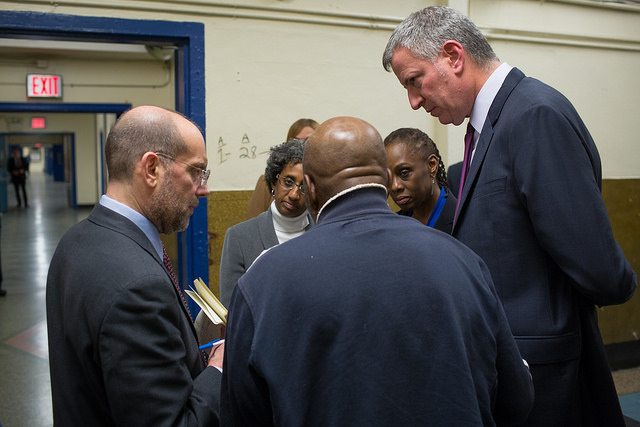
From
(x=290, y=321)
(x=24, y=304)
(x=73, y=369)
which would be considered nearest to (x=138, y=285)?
(x=73, y=369)

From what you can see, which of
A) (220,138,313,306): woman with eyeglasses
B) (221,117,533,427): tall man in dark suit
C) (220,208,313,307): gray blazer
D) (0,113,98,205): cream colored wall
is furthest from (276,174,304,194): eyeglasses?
(0,113,98,205): cream colored wall

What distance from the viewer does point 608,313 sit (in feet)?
16.8

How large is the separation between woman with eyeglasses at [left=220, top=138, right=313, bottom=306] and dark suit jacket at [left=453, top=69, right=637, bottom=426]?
1.11 metres

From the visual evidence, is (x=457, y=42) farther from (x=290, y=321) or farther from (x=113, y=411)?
(x=113, y=411)

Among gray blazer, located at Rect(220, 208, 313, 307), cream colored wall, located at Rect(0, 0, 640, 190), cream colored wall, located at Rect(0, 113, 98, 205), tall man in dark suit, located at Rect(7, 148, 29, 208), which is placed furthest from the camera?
tall man in dark suit, located at Rect(7, 148, 29, 208)

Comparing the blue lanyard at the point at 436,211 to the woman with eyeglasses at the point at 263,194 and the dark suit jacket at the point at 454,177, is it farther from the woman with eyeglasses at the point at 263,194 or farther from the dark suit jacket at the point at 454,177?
the dark suit jacket at the point at 454,177

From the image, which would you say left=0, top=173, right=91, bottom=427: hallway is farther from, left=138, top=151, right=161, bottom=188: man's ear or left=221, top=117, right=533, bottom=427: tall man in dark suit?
left=221, top=117, right=533, bottom=427: tall man in dark suit

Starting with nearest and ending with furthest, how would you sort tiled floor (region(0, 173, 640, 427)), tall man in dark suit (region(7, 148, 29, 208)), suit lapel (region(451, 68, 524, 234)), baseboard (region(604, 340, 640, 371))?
suit lapel (region(451, 68, 524, 234)), tiled floor (region(0, 173, 640, 427)), baseboard (region(604, 340, 640, 371)), tall man in dark suit (region(7, 148, 29, 208))

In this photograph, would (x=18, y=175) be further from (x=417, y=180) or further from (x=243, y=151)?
(x=417, y=180)

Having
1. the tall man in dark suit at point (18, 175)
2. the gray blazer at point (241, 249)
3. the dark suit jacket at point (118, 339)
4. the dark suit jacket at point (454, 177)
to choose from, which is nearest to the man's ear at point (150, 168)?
the dark suit jacket at point (118, 339)

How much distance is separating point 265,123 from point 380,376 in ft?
10.8

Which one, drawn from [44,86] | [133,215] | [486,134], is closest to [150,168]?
[133,215]

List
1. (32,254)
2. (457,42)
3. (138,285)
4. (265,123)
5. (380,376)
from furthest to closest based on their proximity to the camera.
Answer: (32,254), (265,123), (457,42), (138,285), (380,376)

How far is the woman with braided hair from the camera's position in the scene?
2820mm
